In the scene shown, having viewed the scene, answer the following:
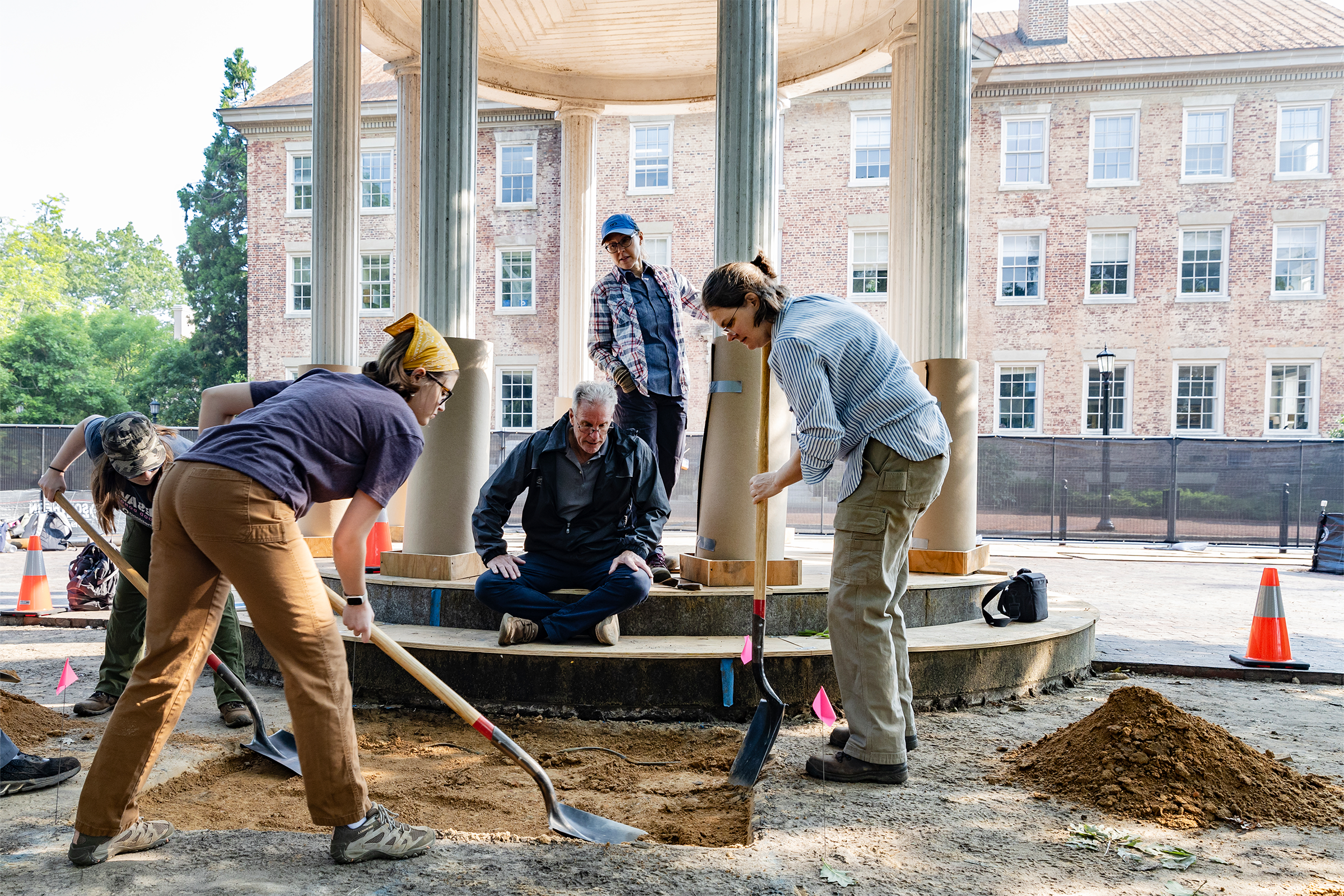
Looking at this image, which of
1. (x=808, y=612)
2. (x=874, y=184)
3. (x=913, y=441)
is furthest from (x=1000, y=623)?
(x=874, y=184)

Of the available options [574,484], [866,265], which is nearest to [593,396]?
[574,484]

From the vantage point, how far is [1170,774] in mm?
3398

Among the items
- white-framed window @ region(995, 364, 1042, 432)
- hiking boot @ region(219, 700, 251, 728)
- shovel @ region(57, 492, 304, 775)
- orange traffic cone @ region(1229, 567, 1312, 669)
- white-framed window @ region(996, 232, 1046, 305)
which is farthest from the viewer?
white-framed window @ region(996, 232, 1046, 305)

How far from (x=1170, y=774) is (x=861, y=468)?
166 centimetres

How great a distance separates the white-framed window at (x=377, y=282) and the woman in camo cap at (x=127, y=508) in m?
22.5

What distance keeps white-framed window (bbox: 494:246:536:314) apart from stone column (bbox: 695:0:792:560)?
19792 millimetres

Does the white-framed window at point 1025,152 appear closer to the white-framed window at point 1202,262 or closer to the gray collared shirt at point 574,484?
the white-framed window at point 1202,262

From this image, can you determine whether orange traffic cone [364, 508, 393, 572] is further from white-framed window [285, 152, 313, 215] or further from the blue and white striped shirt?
white-framed window [285, 152, 313, 215]

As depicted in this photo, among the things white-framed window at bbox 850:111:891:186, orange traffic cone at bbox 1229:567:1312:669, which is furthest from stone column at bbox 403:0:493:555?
white-framed window at bbox 850:111:891:186

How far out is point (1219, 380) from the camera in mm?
22484

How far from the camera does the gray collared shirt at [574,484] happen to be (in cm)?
485

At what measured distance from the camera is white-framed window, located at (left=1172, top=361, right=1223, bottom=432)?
73.8 feet

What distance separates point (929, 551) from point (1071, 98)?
2132 centimetres

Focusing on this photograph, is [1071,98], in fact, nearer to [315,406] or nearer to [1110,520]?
[1110,520]
